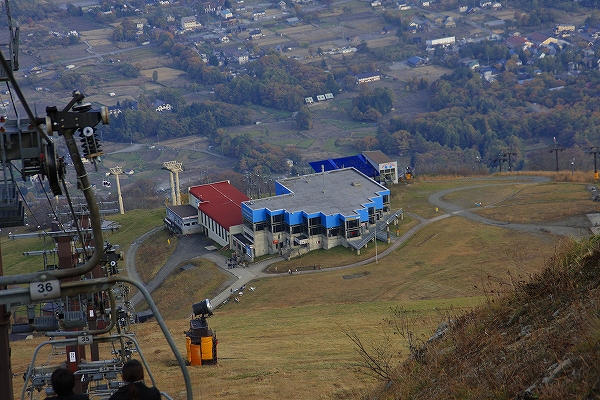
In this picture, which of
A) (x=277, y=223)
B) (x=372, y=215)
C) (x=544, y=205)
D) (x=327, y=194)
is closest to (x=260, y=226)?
(x=277, y=223)

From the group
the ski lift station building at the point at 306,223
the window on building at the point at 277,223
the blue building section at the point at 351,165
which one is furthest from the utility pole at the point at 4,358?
the blue building section at the point at 351,165

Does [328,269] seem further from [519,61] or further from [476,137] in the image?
[519,61]

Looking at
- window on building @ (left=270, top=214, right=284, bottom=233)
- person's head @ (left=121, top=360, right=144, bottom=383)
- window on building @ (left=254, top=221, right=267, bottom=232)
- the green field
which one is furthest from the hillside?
window on building @ (left=254, top=221, right=267, bottom=232)

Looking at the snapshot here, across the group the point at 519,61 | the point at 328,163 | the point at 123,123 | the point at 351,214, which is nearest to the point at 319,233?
the point at 351,214

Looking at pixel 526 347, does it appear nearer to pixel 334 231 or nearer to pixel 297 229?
pixel 334 231

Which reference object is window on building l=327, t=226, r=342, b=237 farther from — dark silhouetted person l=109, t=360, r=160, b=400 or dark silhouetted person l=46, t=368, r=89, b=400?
dark silhouetted person l=46, t=368, r=89, b=400
